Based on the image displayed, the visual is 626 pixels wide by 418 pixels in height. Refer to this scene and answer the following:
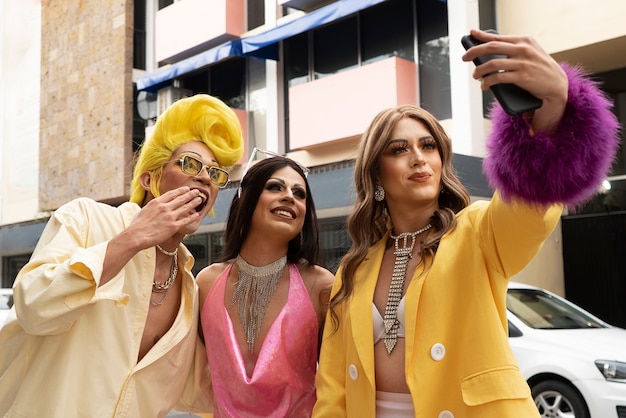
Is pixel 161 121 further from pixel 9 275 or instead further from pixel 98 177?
pixel 9 275

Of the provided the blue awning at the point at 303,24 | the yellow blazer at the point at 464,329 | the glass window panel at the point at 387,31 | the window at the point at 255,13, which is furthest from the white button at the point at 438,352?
the window at the point at 255,13

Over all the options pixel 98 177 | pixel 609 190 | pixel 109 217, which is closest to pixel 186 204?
pixel 109 217

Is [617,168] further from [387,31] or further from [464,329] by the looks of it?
[464,329]

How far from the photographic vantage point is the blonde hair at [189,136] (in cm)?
321

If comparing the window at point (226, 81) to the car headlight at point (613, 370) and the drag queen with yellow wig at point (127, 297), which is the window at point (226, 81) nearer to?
the car headlight at point (613, 370)

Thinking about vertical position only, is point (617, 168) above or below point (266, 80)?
below

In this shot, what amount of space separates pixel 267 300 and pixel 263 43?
11.1 m

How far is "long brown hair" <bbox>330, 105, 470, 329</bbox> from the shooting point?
8.77 feet

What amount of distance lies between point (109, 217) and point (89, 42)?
1826 cm

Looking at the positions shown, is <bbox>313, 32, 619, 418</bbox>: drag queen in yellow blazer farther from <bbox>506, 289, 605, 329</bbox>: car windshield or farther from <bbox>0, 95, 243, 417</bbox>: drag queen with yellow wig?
<bbox>506, 289, 605, 329</bbox>: car windshield

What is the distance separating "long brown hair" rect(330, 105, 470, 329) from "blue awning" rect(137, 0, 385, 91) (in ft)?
30.4

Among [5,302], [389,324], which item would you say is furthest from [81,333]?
[5,302]

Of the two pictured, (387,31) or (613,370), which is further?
(387,31)

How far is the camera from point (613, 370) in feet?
19.5
